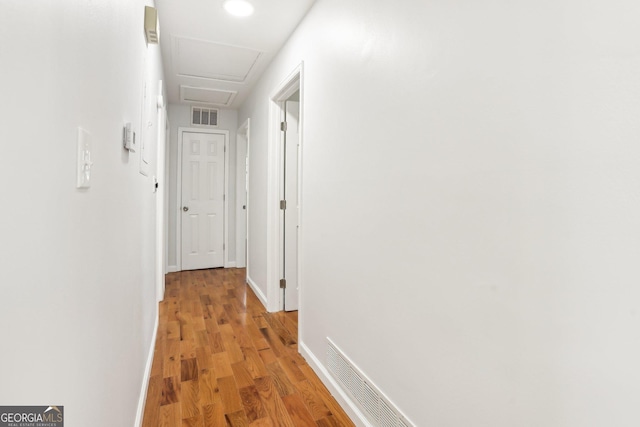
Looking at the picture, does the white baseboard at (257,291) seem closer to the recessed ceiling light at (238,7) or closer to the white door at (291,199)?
the white door at (291,199)

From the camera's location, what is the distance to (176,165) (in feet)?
15.8

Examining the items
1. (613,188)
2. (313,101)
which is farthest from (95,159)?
(313,101)

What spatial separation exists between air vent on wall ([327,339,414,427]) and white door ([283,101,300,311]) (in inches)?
Result: 53.3

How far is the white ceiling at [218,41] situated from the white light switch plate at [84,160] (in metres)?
1.95

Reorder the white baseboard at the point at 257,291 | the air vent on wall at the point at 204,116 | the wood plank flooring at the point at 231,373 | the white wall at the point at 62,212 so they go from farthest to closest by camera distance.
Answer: the air vent on wall at the point at 204,116, the white baseboard at the point at 257,291, the wood plank flooring at the point at 231,373, the white wall at the point at 62,212

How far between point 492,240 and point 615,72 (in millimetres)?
474

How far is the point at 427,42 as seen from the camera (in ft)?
3.98

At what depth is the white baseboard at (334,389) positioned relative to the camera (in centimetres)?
165

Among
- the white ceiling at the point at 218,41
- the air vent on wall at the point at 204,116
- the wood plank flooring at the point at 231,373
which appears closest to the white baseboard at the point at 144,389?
the wood plank flooring at the point at 231,373

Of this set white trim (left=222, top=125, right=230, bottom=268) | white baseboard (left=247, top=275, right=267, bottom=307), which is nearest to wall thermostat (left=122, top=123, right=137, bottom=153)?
white baseboard (left=247, top=275, right=267, bottom=307)

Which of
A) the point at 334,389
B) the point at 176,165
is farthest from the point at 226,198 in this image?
the point at 334,389

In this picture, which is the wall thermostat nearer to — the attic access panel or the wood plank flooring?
the wood plank flooring

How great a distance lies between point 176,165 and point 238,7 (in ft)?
9.83

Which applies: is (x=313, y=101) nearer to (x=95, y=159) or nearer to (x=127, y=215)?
(x=127, y=215)
